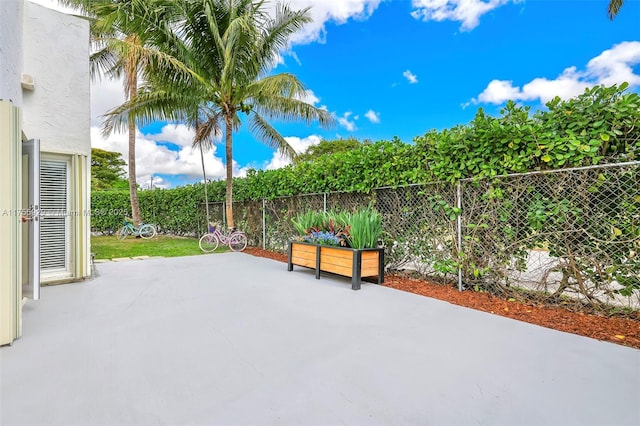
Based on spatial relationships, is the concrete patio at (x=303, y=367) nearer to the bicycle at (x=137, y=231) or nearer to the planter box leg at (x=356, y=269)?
the planter box leg at (x=356, y=269)

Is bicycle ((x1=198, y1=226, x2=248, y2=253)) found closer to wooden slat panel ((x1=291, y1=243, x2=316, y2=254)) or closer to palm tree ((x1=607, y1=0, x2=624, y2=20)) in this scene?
wooden slat panel ((x1=291, y1=243, x2=316, y2=254))

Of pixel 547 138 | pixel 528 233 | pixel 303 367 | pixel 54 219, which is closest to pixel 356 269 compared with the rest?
pixel 528 233

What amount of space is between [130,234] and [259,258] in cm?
819

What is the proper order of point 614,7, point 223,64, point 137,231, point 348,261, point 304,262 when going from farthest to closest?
point 137,231 → point 614,7 → point 223,64 → point 304,262 → point 348,261

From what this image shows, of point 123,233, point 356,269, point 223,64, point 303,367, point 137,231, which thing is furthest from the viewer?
point 123,233

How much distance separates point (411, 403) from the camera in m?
1.86

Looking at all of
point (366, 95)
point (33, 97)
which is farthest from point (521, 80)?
point (33, 97)

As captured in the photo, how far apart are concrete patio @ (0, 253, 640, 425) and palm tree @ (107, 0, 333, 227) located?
20.8ft

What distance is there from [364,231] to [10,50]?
499cm

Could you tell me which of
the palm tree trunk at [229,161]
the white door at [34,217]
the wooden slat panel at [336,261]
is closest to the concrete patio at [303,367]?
the white door at [34,217]

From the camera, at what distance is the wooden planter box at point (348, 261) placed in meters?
4.71

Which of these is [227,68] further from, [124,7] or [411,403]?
[411,403]

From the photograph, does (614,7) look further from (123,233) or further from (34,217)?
(123,233)

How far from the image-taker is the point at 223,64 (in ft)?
28.1
